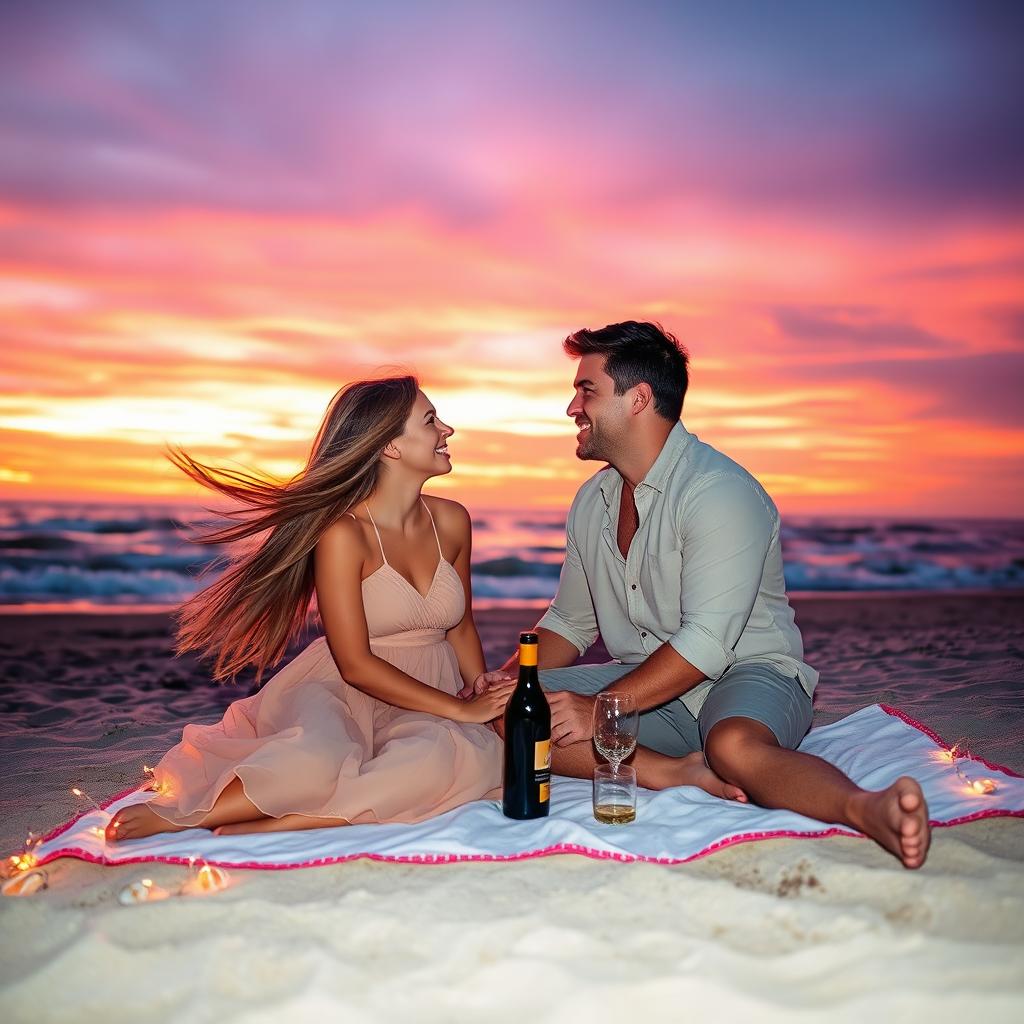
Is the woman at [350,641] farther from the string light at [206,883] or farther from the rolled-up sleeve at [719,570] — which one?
the rolled-up sleeve at [719,570]

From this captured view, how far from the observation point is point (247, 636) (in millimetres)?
4109

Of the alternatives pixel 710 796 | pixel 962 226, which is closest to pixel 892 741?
pixel 710 796

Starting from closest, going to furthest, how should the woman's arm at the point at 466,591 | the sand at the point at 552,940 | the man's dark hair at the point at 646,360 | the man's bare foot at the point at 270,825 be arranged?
1. the sand at the point at 552,940
2. the man's bare foot at the point at 270,825
3. the man's dark hair at the point at 646,360
4. the woman's arm at the point at 466,591

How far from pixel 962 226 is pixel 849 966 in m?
10.4

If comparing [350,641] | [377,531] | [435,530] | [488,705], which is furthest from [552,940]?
[435,530]

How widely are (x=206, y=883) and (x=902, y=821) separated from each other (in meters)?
2.04

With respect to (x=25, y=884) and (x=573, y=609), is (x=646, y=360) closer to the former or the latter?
(x=573, y=609)

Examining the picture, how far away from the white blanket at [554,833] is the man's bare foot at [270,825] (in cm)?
4

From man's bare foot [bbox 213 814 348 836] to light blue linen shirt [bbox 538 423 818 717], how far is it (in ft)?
5.11

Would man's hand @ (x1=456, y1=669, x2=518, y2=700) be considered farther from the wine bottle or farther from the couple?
the wine bottle

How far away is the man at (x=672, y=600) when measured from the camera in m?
3.40

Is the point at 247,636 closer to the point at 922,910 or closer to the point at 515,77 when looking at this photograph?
the point at 922,910

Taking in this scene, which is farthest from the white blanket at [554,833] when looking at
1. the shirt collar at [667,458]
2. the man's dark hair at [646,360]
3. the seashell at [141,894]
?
the man's dark hair at [646,360]

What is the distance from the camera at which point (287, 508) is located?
384cm
